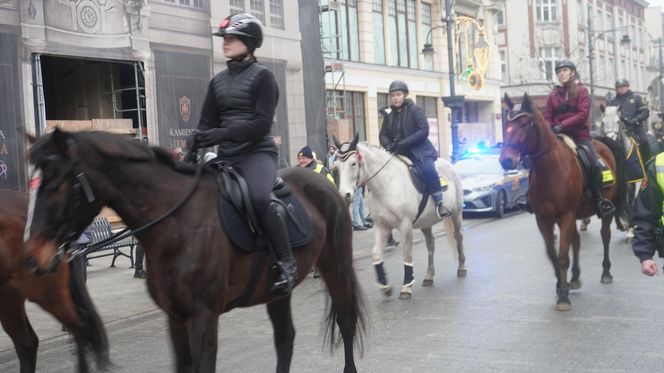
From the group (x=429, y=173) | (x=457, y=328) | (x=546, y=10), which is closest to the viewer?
(x=457, y=328)

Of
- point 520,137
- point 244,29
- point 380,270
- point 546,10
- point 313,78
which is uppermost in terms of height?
point 546,10

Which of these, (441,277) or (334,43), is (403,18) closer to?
(334,43)

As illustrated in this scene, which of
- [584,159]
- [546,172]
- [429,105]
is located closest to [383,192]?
[546,172]

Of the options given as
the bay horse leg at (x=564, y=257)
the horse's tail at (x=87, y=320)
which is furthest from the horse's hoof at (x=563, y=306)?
the horse's tail at (x=87, y=320)

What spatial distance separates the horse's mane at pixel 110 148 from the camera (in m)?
4.05

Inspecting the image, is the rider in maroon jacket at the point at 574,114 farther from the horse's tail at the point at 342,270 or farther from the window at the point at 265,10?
the window at the point at 265,10

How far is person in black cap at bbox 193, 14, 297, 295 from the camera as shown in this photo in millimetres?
4887

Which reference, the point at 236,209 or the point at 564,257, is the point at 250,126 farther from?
the point at 564,257

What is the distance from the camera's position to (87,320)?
5969 millimetres

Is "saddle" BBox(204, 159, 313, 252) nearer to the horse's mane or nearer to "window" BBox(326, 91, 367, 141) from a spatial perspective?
the horse's mane

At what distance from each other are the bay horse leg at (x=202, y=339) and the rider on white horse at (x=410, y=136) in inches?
231

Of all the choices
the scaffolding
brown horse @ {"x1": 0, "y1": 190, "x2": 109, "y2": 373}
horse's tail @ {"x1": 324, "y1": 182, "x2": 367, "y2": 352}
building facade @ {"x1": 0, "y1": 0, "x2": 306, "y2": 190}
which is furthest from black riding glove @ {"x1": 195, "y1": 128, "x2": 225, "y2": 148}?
the scaffolding

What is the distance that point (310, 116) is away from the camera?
75.3ft

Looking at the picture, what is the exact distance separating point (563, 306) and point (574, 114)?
2.59 m
